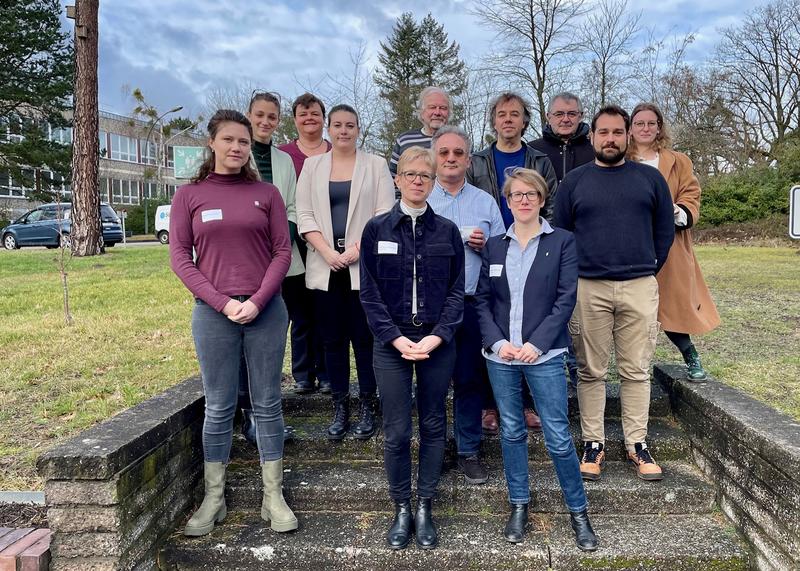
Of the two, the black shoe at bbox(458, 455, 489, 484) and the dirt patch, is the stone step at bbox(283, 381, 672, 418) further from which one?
the dirt patch

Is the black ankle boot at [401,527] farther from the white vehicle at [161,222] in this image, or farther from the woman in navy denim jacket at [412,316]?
the white vehicle at [161,222]

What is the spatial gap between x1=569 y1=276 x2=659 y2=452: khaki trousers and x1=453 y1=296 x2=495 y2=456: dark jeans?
23.5 inches

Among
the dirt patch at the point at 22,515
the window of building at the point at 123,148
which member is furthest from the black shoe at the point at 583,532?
the window of building at the point at 123,148

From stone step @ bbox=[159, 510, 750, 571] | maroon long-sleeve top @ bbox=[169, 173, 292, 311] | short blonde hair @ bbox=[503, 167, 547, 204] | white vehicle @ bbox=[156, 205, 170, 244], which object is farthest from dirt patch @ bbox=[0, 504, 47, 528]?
white vehicle @ bbox=[156, 205, 170, 244]

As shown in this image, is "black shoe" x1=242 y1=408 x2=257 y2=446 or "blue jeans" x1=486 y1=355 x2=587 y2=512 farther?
"black shoe" x1=242 y1=408 x2=257 y2=446

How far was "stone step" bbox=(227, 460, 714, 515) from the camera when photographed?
3223mm

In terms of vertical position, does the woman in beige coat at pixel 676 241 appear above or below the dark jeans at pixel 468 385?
above

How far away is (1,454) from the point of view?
3561mm

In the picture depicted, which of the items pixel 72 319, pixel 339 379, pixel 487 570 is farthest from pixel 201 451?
pixel 72 319

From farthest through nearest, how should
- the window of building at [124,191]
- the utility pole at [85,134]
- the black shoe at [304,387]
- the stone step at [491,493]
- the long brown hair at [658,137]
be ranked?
1. the window of building at [124,191]
2. the utility pole at [85,134]
3. the black shoe at [304,387]
4. the long brown hair at [658,137]
5. the stone step at [491,493]

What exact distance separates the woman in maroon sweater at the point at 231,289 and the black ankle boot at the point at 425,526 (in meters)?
0.64

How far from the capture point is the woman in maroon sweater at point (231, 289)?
2.96 m

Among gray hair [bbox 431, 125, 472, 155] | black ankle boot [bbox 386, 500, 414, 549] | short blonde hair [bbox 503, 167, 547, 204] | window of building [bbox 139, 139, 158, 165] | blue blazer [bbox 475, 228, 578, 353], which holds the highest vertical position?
window of building [bbox 139, 139, 158, 165]

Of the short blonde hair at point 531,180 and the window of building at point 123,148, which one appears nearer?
the short blonde hair at point 531,180
